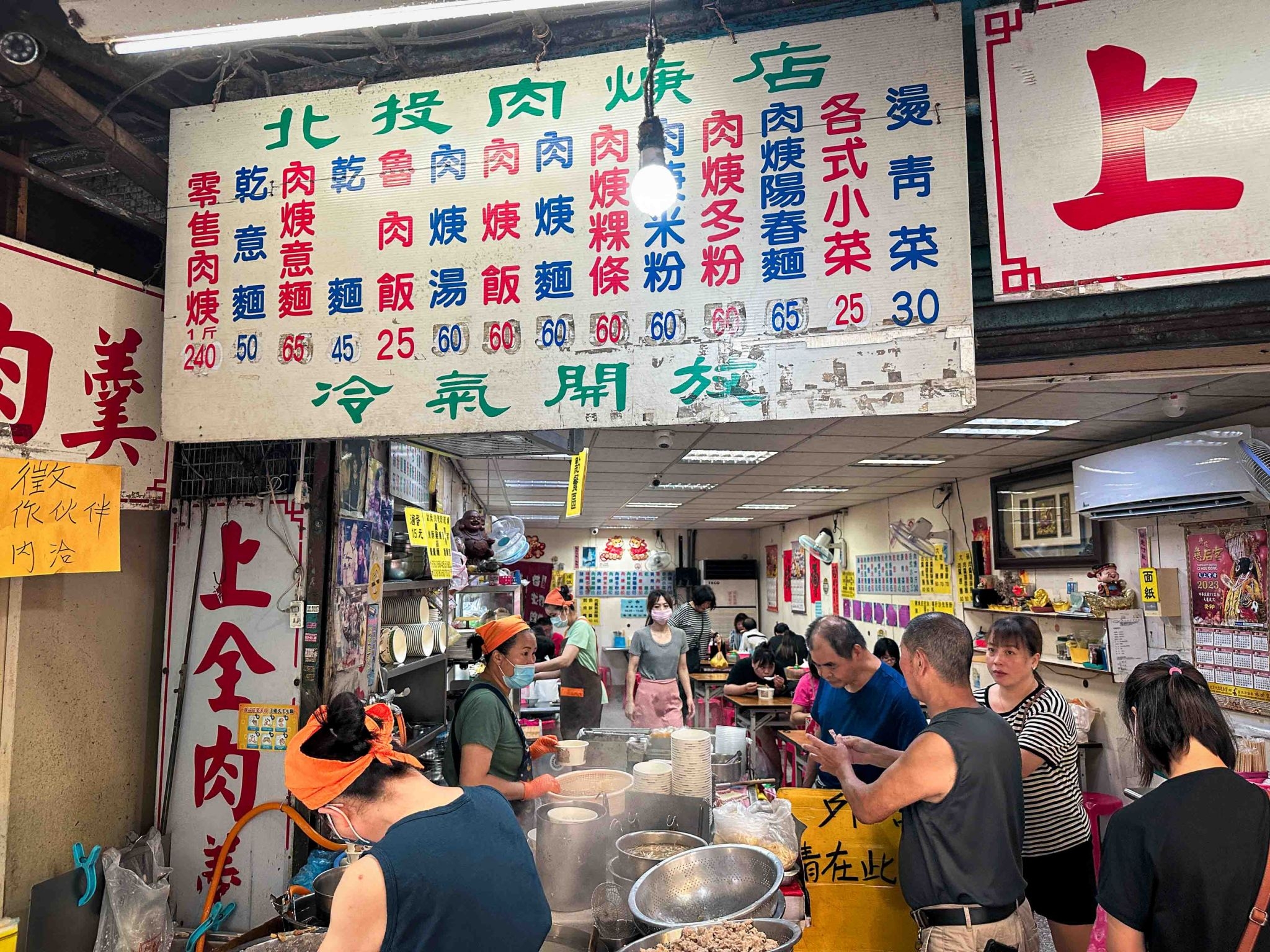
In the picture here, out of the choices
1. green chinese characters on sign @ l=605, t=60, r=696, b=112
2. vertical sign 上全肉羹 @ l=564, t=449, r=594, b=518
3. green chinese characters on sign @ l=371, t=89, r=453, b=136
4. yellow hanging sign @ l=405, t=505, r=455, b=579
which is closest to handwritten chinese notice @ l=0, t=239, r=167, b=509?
green chinese characters on sign @ l=371, t=89, r=453, b=136

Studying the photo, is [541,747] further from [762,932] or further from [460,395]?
[460,395]

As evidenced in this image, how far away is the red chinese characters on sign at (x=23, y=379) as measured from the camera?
2266mm

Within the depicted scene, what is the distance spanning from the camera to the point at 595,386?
2178 millimetres

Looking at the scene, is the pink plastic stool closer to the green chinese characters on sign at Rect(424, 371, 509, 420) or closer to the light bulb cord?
the green chinese characters on sign at Rect(424, 371, 509, 420)

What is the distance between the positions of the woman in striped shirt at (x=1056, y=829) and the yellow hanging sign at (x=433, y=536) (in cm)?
299

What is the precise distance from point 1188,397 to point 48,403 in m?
5.72

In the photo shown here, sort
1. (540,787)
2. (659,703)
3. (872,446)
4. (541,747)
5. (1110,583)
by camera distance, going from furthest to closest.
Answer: (659,703)
(872,446)
(1110,583)
(541,747)
(540,787)

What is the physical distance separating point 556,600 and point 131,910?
4.66 meters

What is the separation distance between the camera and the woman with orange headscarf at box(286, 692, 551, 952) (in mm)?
1366

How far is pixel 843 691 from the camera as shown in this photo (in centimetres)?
330

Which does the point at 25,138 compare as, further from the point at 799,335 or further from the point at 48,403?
the point at 799,335

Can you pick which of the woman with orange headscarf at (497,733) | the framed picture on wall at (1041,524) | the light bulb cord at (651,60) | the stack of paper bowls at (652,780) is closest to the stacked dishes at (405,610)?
the woman with orange headscarf at (497,733)

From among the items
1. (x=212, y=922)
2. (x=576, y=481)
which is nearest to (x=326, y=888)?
(x=212, y=922)

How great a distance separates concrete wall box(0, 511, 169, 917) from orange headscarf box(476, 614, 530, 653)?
4.89ft
